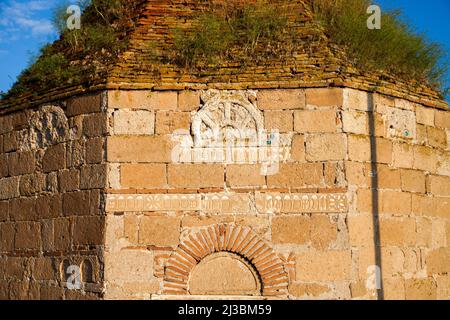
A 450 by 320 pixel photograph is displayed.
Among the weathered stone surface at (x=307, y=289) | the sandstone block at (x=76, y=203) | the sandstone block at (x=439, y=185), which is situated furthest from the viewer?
the sandstone block at (x=439, y=185)

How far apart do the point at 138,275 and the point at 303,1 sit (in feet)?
14.7

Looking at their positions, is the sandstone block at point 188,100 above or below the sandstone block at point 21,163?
above

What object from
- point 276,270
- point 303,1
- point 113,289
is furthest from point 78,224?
point 303,1

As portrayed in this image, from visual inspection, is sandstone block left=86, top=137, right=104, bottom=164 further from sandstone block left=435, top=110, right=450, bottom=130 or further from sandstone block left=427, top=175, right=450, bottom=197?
sandstone block left=435, top=110, right=450, bottom=130

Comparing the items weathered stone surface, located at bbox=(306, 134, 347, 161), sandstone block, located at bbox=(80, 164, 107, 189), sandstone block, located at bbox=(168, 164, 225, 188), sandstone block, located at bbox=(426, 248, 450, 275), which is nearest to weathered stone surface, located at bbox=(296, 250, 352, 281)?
weathered stone surface, located at bbox=(306, 134, 347, 161)

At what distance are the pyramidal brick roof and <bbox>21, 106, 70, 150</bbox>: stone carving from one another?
0.18 metres

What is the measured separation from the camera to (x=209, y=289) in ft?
22.5

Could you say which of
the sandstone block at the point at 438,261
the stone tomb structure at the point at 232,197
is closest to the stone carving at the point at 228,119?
the stone tomb structure at the point at 232,197

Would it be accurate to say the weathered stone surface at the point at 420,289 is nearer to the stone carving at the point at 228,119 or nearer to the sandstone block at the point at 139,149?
the stone carving at the point at 228,119

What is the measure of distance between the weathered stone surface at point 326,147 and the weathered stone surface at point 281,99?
441 mm

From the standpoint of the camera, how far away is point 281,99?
23.4ft

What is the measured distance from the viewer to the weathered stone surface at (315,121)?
7062 millimetres

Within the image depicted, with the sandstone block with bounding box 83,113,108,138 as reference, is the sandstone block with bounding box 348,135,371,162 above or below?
below

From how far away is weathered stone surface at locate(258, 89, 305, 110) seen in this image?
23.3 feet
